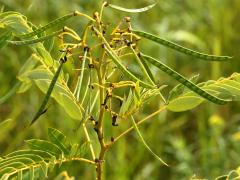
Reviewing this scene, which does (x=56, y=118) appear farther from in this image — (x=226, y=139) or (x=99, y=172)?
(x=99, y=172)

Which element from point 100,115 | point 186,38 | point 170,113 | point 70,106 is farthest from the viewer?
point 186,38

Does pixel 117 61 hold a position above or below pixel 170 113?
above

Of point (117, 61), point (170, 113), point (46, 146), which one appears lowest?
point (170, 113)

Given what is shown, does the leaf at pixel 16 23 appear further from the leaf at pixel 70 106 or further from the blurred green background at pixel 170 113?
the blurred green background at pixel 170 113

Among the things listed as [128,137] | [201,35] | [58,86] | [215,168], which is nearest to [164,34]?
[201,35]

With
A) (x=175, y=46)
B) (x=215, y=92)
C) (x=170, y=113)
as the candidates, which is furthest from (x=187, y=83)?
(x=170, y=113)

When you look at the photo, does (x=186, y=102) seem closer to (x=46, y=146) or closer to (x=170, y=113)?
(x=46, y=146)

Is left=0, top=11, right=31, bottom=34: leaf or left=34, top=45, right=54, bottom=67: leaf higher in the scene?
left=0, top=11, right=31, bottom=34: leaf

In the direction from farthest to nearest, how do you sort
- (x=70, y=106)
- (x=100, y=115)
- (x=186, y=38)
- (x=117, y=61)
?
(x=186, y=38), (x=70, y=106), (x=100, y=115), (x=117, y=61)

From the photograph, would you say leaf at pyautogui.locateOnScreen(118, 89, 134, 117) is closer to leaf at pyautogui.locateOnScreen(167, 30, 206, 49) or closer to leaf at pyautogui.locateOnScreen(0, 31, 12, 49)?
leaf at pyautogui.locateOnScreen(0, 31, 12, 49)

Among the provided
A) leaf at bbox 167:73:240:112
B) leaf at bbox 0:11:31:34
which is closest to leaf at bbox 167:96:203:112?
leaf at bbox 167:73:240:112
